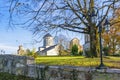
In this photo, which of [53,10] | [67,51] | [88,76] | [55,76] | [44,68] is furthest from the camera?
[67,51]

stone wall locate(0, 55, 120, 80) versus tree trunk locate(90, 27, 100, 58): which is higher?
tree trunk locate(90, 27, 100, 58)

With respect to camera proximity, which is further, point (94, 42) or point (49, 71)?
point (94, 42)

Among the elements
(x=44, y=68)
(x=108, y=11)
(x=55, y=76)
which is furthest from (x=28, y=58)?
(x=108, y=11)

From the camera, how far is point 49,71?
9922 mm

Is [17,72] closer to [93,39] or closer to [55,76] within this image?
[55,76]

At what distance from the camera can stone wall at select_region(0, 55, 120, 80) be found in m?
7.48

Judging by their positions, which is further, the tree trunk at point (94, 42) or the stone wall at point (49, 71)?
the tree trunk at point (94, 42)

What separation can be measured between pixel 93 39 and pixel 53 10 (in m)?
3.39

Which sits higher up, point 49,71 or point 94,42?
point 94,42

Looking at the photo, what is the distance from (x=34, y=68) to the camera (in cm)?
1098

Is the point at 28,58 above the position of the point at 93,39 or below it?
below

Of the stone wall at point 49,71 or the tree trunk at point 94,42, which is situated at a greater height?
the tree trunk at point 94,42

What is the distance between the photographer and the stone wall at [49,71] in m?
7.48

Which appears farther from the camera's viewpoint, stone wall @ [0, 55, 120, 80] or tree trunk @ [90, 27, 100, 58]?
tree trunk @ [90, 27, 100, 58]
